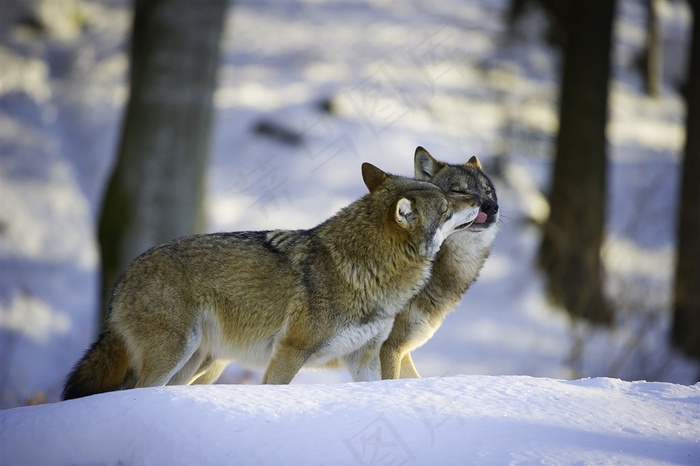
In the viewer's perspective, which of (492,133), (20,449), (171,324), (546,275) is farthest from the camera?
(492,133)

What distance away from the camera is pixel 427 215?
5.93 metres

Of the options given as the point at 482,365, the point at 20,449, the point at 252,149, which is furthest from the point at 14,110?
the point at 20,449

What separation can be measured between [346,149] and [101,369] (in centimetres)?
1217

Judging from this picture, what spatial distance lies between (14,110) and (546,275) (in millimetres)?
11482

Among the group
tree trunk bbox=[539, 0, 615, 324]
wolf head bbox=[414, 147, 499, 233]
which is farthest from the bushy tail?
tree trunk bbox=[539, 0, 615, 324]

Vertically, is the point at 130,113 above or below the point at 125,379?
above

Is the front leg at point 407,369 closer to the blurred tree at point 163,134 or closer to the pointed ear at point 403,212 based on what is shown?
the pointed ear at point 403,212

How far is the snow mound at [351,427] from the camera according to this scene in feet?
13.0

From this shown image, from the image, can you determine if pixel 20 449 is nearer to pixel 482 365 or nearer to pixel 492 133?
pixel 482 365

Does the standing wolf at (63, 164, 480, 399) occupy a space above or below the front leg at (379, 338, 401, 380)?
above

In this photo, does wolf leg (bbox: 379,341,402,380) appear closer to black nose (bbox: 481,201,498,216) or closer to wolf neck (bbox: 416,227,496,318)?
wolf neck (bbox: 416,227,496,318)

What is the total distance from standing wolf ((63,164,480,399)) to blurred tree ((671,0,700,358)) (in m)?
8.77

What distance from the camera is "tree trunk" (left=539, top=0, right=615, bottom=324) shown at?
1441 centimetres

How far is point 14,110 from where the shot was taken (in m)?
16.5
